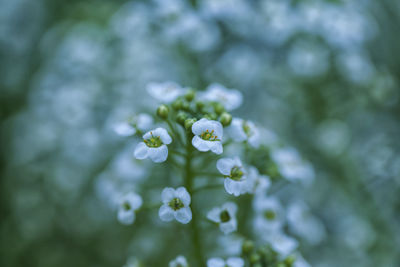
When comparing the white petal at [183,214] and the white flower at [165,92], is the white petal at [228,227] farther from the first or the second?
the white flower at [165,92]

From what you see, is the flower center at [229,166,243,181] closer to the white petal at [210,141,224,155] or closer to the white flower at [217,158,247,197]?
the white flower at [217,158,247,197]

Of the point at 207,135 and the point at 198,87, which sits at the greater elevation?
the point at 207,135

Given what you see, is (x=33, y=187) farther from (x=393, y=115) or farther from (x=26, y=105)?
(x=393, y=115)

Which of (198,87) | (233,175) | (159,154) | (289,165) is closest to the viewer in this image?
(159,154)

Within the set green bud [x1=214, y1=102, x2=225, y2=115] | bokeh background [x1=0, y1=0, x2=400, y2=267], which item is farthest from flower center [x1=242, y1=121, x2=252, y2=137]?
bokeh background [x1=0, y1=0, x2=400, y2=267]

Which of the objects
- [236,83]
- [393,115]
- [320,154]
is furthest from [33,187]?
[393,115]

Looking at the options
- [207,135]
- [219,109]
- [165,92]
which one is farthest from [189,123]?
[165,92]

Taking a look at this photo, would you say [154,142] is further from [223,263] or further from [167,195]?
[223,263]
